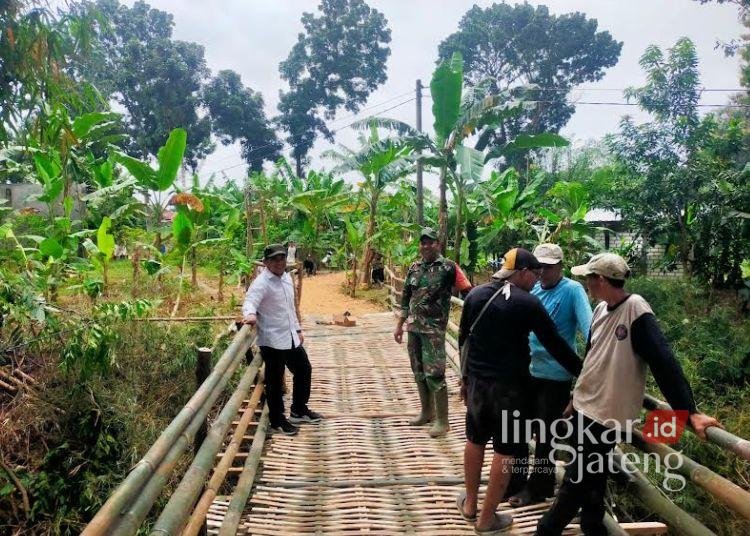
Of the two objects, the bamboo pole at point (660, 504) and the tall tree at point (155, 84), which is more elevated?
the tall tree at point (155, 84)

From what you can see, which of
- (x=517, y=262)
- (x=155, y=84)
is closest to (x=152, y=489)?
(x=517, y=262)

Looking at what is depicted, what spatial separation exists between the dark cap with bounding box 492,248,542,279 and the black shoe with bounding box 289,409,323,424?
85.9 inches

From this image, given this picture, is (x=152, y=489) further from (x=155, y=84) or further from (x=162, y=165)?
(x=155, y=84)

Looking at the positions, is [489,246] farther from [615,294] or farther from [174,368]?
[615,294]

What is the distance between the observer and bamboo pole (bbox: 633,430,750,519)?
1.77 meters

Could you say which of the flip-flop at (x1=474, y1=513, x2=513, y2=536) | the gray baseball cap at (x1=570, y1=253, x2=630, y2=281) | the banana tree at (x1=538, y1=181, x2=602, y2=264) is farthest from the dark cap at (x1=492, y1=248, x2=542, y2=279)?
the banana tree at (x1=538, y1=181, x2=602, y2=264)

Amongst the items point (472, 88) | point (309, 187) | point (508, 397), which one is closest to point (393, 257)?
point (472, 88)

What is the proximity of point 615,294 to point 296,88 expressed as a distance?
109 ft

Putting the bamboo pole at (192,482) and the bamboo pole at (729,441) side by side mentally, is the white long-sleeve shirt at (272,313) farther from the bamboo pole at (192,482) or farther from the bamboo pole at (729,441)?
the bamboo pole at (729,441)

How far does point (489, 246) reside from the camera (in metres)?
12.1

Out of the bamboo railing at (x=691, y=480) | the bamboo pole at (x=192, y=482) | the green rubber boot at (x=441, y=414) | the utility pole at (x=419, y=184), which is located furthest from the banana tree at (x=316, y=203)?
the bamboo railing at (x=691, y=480)

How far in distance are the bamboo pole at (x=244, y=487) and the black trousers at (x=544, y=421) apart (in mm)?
1488

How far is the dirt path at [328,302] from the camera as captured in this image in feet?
36.6

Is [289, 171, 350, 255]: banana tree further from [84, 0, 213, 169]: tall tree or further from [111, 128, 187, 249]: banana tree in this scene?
[84, 0, 213, 169]: tall tree
